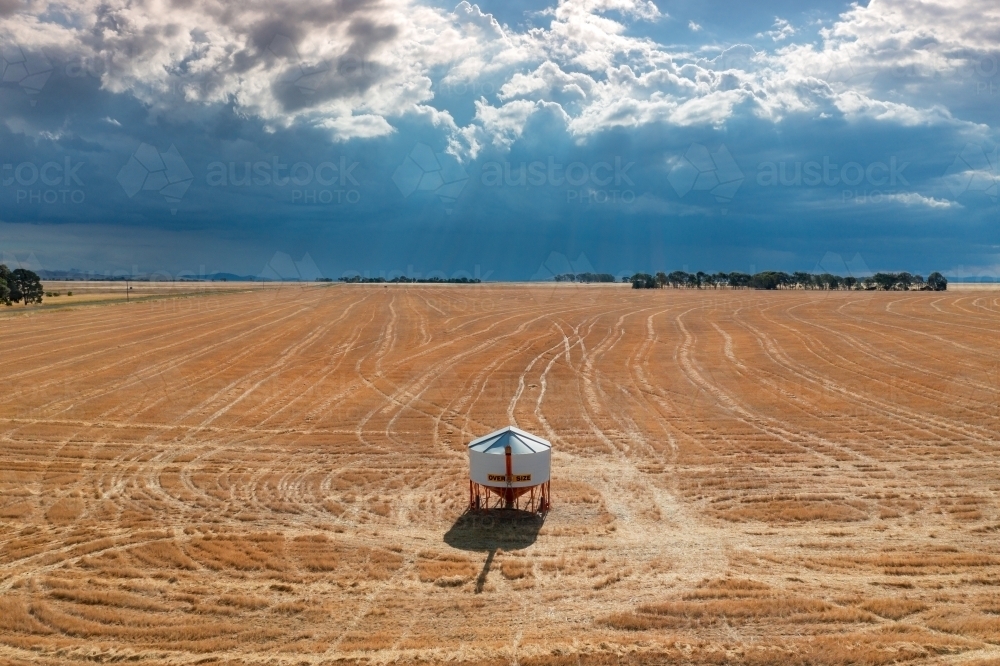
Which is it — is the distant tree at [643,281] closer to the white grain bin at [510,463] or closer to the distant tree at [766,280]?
the distant tree at [766,280]

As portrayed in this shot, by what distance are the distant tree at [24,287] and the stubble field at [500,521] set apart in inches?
2946

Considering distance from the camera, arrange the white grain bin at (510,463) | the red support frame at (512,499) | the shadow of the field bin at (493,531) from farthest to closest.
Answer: the red support frame at (512,499) → the white grain bin at (510,463) → the shadow of the field bin at (493,531)

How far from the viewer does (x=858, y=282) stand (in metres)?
199

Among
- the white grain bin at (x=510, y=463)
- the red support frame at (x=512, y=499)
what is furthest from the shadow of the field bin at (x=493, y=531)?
the white grain bin at (x=510, y=463)

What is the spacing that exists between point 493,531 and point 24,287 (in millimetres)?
110914

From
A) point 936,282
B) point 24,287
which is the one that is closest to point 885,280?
point 936,282

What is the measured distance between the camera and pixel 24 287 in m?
103

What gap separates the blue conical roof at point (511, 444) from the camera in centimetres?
1736

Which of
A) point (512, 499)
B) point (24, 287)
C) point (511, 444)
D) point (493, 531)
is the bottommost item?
point (493, 531)

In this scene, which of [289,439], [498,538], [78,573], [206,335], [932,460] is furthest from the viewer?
[206,335]

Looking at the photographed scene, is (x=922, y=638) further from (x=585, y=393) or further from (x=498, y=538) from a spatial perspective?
(x=585, y=393)

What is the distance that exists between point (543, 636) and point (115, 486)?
14.2m

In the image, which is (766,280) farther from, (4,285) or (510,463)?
(510,463)

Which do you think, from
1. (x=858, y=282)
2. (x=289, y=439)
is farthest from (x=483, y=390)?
(x=858, y=282)
